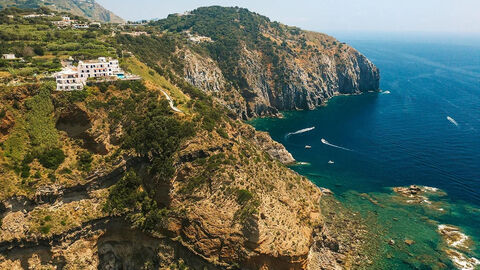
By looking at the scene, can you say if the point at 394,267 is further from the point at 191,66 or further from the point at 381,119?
the point at 191,66

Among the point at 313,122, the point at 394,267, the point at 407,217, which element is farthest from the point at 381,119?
the point at 394,267

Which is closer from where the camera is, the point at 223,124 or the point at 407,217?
the point at 223,124

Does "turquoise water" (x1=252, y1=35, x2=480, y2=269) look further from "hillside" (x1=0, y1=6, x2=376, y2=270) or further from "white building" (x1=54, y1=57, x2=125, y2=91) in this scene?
"white building" (x1=54, y1=57, x2=125, y2=91)

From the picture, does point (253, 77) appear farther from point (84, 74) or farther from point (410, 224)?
point (84, 74)

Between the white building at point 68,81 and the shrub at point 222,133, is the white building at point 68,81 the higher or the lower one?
the higher one

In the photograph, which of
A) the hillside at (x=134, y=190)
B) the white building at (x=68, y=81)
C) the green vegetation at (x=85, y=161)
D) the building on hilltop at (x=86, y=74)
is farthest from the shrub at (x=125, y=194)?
the building on hilltop at (x=86, y=74)

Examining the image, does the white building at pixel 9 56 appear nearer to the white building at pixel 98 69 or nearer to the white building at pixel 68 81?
the white building at pixel 68 81

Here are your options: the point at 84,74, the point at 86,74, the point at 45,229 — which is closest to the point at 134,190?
the point at 45,229
